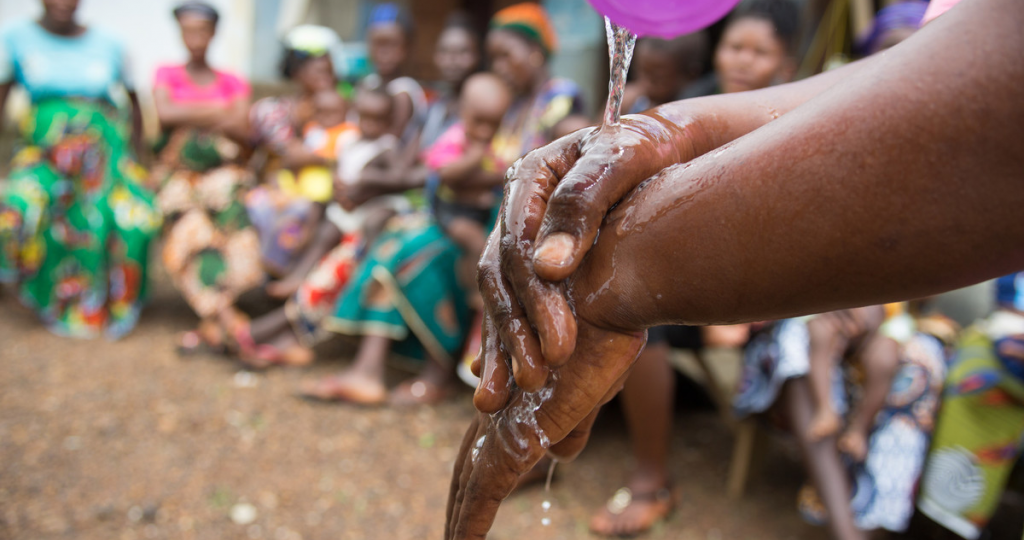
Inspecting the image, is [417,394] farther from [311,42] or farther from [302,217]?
[311,42]

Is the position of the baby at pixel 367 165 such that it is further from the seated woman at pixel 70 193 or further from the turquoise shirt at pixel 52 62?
the turquoise shirt at pixel 52 62

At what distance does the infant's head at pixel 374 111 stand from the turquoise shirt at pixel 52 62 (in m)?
1.68

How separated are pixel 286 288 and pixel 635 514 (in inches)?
100

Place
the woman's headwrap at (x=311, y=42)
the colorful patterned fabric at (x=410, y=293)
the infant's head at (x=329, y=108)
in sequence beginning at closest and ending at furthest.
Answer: the colorful patterned fabric at (x=410, y=293)
the infant's head at (x=329, y=108)
the woman's headwrap at (x=311, y=42)

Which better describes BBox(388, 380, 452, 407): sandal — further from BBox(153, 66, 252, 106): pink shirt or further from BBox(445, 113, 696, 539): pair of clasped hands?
BBox(445, 113, 696, 539): pair of clasped hands

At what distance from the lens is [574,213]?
878 millimetres

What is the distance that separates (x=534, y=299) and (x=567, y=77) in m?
5.58

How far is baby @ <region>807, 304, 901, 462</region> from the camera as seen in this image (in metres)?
2.46

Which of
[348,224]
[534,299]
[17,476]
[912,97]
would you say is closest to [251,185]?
[348,224]

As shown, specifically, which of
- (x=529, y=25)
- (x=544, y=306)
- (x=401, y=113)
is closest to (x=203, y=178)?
(x=401, y=113)

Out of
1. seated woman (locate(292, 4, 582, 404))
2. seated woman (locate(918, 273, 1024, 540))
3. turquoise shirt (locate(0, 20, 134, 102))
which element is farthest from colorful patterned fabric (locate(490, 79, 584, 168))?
turquoise shirt (locate(0, 20, 134, 102))

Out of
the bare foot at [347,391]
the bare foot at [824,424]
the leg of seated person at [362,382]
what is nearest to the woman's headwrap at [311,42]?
the leg of seated person at [362,382]

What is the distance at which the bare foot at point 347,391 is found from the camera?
11.5 ft

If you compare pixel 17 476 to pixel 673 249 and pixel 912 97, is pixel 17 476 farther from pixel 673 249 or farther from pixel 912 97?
pixel 912 97
